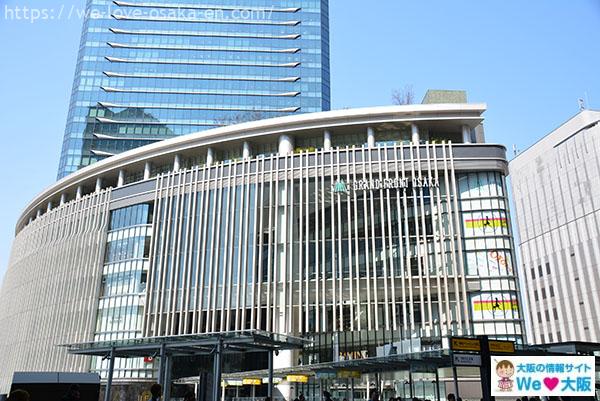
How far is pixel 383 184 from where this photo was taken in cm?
4428

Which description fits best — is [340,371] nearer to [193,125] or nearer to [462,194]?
[462,194]

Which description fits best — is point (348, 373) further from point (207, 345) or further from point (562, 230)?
point (562, 230)

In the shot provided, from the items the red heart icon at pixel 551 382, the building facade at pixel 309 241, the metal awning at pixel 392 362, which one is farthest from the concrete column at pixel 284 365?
the red heart icon at pixel 551 382

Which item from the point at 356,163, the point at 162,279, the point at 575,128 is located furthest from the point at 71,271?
the point at 575,128

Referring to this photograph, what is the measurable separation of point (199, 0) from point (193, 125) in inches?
1197

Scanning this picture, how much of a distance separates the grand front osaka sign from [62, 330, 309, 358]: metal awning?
20718 millimetres

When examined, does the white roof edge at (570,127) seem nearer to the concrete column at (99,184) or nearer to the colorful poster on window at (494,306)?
the colorful poster on window at (494,306)

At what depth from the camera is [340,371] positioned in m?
27.5

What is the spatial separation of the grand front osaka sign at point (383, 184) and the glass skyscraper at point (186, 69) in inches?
1859

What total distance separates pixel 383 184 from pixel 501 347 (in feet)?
97.2

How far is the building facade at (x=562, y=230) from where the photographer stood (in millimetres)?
72938

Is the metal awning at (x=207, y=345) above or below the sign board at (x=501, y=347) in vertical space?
above

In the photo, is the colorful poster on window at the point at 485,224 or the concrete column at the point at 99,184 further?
the concrete column at the point at 99,184

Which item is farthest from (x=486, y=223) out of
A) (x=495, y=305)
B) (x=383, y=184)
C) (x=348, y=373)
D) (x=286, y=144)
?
(x=348, y=373)
